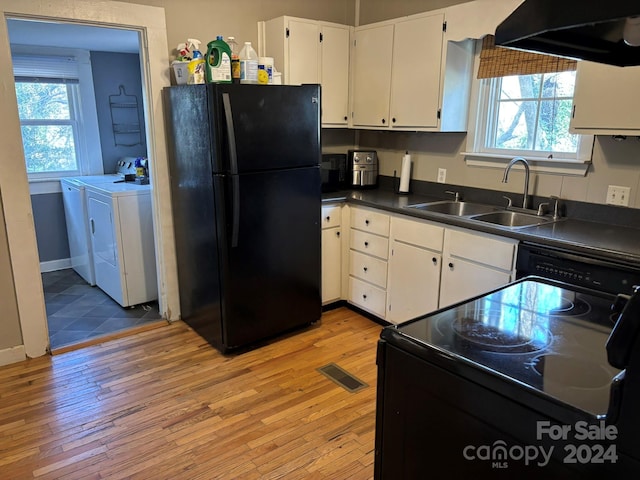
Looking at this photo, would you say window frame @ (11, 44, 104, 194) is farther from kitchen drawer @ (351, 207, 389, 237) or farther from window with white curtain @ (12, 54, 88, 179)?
kitchen drawer @ (351, 207, 389, 237)

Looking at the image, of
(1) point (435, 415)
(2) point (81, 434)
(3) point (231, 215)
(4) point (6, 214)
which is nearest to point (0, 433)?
(2) point (81, 434)

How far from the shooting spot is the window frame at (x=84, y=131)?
4.53 meters

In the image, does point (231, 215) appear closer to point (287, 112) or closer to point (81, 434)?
point (287, 112)

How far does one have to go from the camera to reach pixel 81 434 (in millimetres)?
2232

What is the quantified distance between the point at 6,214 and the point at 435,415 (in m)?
2.66

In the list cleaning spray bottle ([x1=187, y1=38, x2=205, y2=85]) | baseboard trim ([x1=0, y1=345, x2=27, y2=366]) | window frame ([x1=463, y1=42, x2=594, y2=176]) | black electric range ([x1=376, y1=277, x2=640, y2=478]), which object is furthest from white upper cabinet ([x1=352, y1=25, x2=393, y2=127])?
baseboard trim ([x1=0, y1=345, x2=27, y2=366])

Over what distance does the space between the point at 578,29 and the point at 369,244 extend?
2.41m

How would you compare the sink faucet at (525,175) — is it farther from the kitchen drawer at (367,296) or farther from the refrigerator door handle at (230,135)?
the refrigerator door handle at (230,135)

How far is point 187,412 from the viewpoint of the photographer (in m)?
2.40

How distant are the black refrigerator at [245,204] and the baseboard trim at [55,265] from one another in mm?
2110

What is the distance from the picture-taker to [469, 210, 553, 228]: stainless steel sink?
2775mm

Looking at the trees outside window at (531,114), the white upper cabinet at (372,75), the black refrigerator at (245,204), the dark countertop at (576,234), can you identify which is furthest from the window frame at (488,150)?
the black refrigerator at (245,204)

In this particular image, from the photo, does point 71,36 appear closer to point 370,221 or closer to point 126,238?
point 126,238

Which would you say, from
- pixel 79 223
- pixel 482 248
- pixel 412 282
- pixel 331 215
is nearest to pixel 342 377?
pixel 412 282
